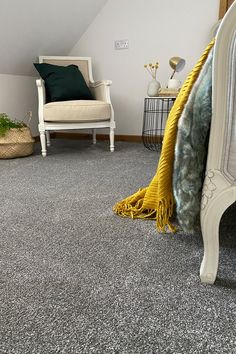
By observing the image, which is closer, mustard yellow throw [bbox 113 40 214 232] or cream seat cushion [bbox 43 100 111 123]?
mustard yellow throw [bbox 113 40 214 232]

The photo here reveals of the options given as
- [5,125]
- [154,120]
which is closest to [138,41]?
[154,120]

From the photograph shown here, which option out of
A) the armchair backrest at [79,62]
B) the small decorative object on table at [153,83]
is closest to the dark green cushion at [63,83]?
the armchair backrest at [79,62]

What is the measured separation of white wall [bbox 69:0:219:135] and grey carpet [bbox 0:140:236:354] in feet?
5.91

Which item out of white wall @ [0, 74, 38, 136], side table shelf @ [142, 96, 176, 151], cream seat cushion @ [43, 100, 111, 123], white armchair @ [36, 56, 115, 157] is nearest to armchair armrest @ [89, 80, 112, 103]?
white armchair @ [36, 56, 115, 157]

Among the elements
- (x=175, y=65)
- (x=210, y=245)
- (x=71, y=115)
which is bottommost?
(x=210, y=245)

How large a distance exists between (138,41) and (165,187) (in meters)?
2.27

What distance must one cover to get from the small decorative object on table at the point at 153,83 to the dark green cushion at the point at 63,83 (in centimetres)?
54

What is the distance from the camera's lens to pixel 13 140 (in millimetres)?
2145

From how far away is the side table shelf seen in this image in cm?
274

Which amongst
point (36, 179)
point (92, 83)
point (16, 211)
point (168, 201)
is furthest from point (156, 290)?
point (92, 83)

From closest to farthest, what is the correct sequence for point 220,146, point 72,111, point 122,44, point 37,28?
1. point 220,146
2. point 72,111
3. point 37,28
4. point 122,44

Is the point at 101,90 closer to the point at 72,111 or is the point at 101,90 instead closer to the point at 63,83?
the point at 63,83

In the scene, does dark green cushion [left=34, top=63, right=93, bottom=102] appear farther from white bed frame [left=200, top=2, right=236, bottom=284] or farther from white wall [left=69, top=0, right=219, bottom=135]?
white bed frame [left=200, top=2, right=236, bottom=284]

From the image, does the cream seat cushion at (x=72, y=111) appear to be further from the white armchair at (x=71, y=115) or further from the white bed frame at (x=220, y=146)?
the white bed frame at (x=220, y=146)
